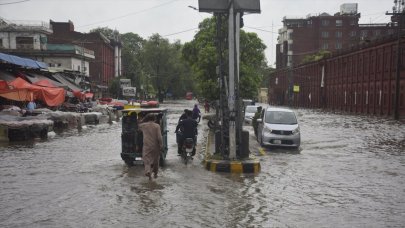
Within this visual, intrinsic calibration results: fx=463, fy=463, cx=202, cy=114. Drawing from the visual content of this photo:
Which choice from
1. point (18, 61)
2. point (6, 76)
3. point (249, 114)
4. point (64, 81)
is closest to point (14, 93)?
point (6, 76)

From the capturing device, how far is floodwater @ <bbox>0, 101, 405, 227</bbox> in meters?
8.29

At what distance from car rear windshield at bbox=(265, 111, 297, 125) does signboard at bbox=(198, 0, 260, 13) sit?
276 inches

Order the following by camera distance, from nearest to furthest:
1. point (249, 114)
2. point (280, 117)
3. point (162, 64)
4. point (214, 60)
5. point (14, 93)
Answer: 1. point (280, 117)
2. point (14, 93)
3. point (249, 114)
4. point (214, 60)
5. point (162, 64)

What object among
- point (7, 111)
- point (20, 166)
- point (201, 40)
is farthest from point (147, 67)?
point (20, 166)

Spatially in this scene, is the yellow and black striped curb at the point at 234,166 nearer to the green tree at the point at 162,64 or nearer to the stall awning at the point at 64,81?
the stall awning at the point at 64,81

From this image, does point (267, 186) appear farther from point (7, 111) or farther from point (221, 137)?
point (7, 111)

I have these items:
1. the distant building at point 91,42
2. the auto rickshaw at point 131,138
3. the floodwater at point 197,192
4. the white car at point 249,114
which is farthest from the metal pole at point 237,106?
the distant building at point 91,42

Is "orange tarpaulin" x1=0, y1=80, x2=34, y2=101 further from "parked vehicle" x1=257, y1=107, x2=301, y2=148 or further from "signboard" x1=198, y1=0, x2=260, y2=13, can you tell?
"signboard" x1=198, y1=0, x2=260, y2=13

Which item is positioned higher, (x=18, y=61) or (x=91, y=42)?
(x=91, y=42)

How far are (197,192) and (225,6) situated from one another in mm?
6035

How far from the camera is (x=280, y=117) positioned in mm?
20266

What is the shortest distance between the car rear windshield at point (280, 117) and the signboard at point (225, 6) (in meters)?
7.00

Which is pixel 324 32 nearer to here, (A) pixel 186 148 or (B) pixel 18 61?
(B) pixel 18 61

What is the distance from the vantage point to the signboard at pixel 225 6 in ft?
44.8
